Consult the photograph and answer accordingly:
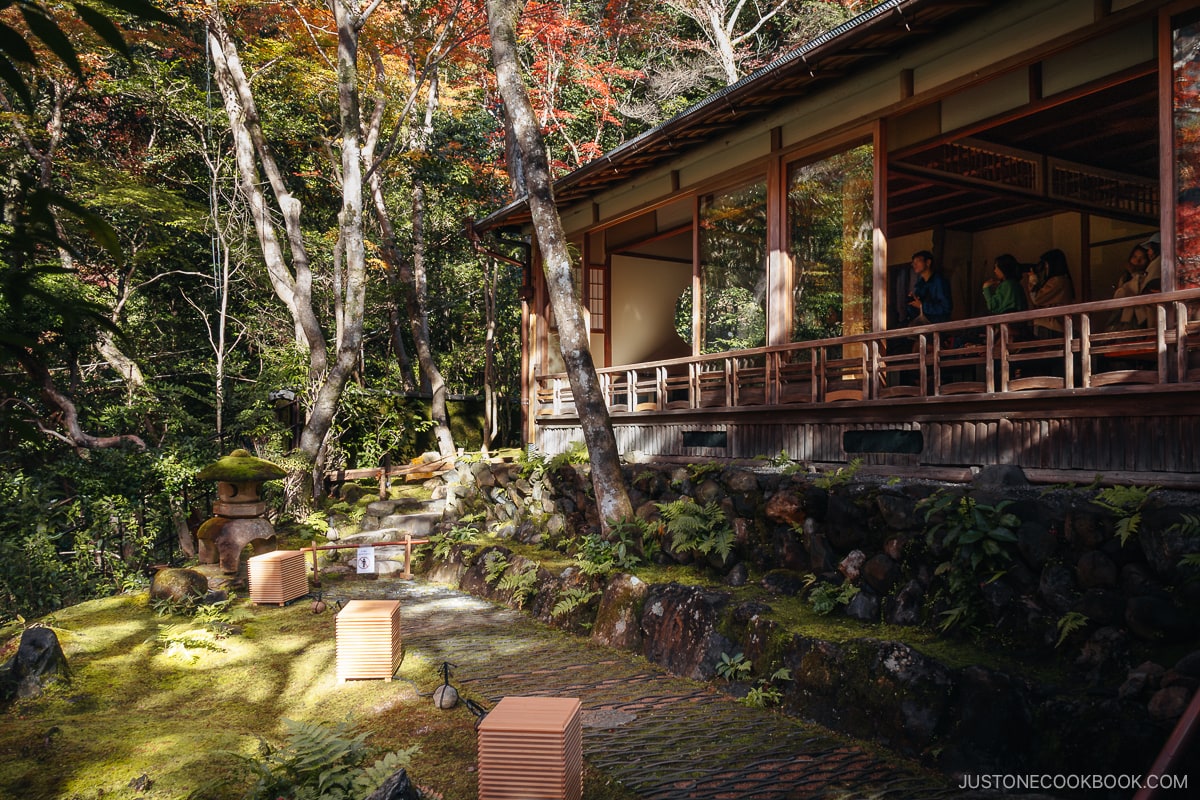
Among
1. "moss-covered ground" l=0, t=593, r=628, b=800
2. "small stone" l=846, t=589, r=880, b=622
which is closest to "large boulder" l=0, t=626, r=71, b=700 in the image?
"moss-covered ground" l=0, t=593, r=628, b=800

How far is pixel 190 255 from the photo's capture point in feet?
66.1

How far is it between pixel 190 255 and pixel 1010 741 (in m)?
21.0

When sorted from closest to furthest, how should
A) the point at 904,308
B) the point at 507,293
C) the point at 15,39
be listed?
the point at 15,39
the point at 904,308
the point at 507,293

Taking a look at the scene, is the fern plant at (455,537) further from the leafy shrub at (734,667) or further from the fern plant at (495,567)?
the leafy shrub at (734,667)

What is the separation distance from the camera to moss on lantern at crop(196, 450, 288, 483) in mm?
11273

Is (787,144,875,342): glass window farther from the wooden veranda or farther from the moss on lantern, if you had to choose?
the moss on lantern

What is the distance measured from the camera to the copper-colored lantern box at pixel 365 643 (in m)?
7.30

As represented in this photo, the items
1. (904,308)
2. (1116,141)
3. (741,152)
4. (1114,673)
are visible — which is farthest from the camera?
(904,308)

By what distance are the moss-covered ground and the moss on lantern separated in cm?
230

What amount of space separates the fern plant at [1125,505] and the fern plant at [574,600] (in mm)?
5238

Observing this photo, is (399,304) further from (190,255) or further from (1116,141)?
(1116,141)

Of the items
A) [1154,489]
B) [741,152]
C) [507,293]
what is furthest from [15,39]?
[507,293]

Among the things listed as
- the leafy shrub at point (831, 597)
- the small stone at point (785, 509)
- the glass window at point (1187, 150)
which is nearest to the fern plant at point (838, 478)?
the small stone at point (785, 509)

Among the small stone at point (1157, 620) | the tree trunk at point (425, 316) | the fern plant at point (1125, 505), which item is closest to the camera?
the small stone at point (1157, 620)
